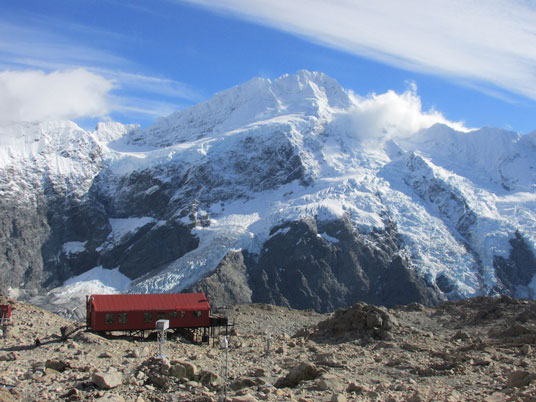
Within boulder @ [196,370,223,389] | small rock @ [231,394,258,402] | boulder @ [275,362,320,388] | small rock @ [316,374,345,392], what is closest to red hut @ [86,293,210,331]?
boulder @ [196,370,223,389]

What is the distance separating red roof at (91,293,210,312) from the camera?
48.9 metres

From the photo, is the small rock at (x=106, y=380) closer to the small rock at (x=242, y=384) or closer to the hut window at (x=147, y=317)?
the small rock at (x=242, y=384)

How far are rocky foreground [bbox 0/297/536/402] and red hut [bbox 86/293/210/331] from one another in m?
1.72

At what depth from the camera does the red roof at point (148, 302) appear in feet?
160

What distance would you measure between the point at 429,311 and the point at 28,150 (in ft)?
517

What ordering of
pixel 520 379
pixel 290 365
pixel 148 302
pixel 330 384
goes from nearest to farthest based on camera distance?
pixel 520 379 → pixel 330 384 → pixel 290 365 → pixel 148 302

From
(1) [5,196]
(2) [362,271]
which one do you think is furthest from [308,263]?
(1) [5,196]

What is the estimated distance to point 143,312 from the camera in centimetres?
4931

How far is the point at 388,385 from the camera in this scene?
3119cm

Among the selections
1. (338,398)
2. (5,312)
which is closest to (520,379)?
(338,398)

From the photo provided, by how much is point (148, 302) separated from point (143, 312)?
1647 mm

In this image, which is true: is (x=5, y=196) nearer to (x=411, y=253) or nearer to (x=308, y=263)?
(x=308, y=263)

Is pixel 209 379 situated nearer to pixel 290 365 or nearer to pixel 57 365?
pixel 57 365

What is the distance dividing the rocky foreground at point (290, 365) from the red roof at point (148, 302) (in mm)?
2597
